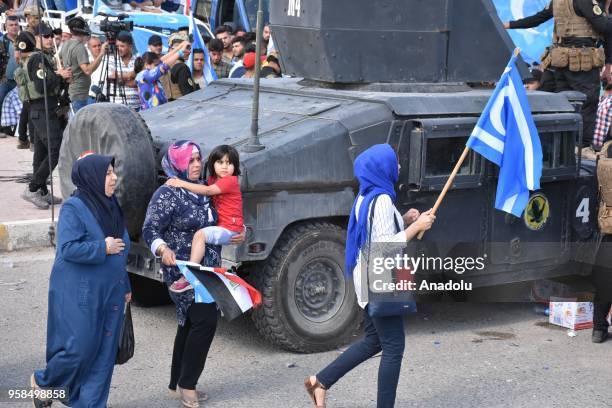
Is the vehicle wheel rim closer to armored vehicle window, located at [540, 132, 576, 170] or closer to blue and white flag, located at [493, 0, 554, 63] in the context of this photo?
armored vehicle window, located at [540, 132, 576, 170]

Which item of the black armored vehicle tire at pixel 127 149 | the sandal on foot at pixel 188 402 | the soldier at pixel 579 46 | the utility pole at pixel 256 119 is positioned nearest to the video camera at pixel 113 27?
the soldier at pixel 579 46

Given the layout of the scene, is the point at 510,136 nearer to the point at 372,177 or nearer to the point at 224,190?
the point at 372,177

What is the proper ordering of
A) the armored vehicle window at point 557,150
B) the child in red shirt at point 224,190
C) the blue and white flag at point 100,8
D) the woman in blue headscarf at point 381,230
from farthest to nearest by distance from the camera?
the blue and white flag at point 100,8 < the armored vehicle window at point 557,150 < the child in red shirt at point 224,190 < the woman in blue headscarf at point 381,230

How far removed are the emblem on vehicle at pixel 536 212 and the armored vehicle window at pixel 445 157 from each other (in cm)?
63

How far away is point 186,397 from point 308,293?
1.42m

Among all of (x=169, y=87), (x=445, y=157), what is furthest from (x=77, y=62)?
(x=445, y=157)

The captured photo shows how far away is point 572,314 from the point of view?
8.02 m

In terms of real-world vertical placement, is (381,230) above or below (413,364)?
above

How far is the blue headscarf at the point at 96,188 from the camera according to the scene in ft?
18.3

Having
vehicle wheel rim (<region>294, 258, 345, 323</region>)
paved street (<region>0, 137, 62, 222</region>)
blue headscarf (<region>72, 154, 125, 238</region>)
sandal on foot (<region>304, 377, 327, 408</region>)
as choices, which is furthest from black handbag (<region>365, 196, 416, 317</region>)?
paved street (<region>0, 137, 62, 222</region>)

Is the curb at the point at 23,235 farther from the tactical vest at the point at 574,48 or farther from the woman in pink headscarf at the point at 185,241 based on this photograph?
the tactical vest at the point at 574,48

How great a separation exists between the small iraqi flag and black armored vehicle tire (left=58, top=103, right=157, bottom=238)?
111 centimetres

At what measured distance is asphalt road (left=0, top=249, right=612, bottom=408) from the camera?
21.5 ft

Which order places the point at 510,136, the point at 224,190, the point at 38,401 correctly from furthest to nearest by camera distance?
the point at 510,136 < the point at 224,190 < the point at 38,401
